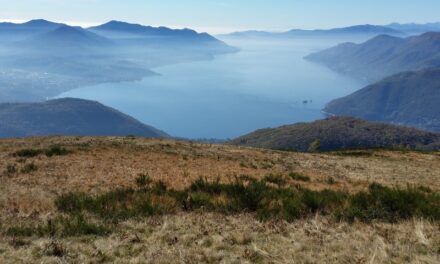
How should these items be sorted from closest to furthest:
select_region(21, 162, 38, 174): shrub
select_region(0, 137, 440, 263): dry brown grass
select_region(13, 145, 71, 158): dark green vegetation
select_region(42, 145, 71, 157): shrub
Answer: select_region(0, 137, 440, 263): dry brown grass → select_region(21, 162, 38, 174): shrub → select_region(13, 145, 71, 158): dark green vegetation → select_region(42, 145, 71, 157): shrub

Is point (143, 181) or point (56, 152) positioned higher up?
point (143, 181)

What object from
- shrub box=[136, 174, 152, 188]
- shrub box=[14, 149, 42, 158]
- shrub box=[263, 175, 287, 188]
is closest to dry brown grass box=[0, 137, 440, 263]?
shrub box=[136, 174, 152, 188]

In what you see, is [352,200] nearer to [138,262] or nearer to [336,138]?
[138,262]

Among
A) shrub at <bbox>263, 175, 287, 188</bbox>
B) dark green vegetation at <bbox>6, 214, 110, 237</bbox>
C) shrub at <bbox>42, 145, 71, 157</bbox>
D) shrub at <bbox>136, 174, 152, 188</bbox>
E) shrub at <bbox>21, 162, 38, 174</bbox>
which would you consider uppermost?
dark green vegetation at <bbox>6, 214, 110, 237</bbox>

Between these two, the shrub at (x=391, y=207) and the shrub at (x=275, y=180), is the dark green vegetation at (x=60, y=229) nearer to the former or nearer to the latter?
the shrub at (x=391, y=207)

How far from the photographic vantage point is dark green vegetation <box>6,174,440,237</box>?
10211 mm

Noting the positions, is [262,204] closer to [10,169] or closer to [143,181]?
[143,181]

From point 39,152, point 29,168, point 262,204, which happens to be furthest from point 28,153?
point 262,204

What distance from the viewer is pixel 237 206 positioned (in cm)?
1175

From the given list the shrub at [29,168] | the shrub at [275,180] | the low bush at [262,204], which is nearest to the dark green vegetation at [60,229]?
the low bush at [262,204]

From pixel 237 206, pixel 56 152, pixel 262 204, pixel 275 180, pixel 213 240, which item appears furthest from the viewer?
pixel 56 152

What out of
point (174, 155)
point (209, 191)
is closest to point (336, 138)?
point (174, 155)

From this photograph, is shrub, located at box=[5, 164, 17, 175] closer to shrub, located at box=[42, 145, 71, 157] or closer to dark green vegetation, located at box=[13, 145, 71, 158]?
dark green vegetation, located at box=[13, 145, 71, 158]

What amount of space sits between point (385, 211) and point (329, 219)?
1.86 meters
